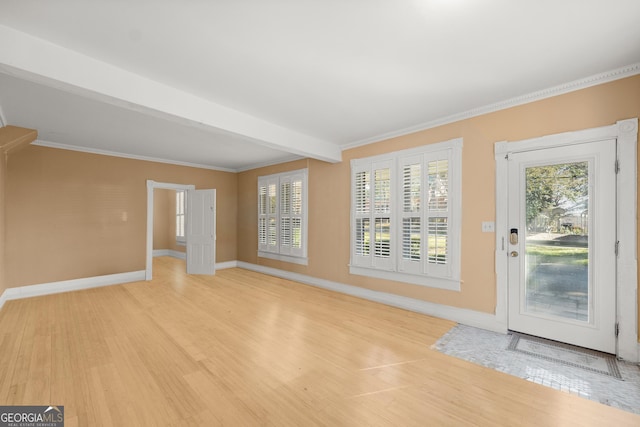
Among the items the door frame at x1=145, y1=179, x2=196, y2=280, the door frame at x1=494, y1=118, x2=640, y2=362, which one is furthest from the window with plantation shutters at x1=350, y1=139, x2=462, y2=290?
the door frame at x1=145, y1=179, x2=196, y2=280

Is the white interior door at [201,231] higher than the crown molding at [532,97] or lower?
lower

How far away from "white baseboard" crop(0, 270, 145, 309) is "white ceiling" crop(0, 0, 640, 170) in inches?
103

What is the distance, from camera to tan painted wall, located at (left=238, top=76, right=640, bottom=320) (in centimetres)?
260

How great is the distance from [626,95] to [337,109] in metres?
2.68

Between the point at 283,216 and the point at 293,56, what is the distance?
394cm

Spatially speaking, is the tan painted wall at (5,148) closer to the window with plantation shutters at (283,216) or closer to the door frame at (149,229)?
the door frame at (149,229)

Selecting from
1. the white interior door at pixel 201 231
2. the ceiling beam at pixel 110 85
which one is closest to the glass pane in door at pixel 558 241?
the ceiling beam at pixel 110 85

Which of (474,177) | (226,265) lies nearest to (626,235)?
(474,177)

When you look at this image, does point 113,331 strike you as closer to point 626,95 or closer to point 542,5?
point 542,5

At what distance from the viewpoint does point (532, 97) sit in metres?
2.90

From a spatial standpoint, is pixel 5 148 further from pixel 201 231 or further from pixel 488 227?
pixel 488 227

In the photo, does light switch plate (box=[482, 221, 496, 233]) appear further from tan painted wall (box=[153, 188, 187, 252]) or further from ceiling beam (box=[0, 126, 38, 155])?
tan painted wall (box=[153, 188, 187, 252])

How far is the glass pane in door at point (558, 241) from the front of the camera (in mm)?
2656

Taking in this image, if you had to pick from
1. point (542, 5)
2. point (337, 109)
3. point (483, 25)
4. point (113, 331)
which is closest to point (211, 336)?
point (113, 331)
